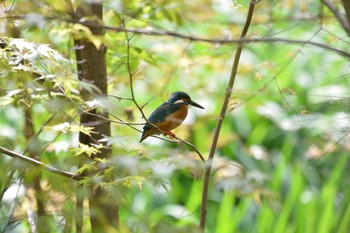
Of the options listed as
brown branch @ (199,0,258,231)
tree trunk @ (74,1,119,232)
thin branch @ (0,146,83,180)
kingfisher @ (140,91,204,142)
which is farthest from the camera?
kingfisher @ (140,91,204,142)

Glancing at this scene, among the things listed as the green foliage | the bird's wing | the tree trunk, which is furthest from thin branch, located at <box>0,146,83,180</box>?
the bird's wing

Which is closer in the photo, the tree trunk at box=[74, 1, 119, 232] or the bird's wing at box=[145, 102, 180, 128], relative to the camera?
the tree trunk at box=[74, 1, 119, 232]

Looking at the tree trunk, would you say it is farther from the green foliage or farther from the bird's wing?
the bird's wing

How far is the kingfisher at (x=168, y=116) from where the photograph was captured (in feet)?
7.78

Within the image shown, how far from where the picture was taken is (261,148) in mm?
4246

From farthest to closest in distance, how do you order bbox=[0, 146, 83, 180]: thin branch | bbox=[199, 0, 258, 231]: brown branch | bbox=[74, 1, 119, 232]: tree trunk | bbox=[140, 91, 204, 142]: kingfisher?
bbox=[140, 91, 204, 142]: kingfisher < bbox=[74, 1, 119, 232]: tree trunk < bbox=[199, 0, 258, 231]: brown branch < bbox=[0, 146, 83, 180]: thin branch

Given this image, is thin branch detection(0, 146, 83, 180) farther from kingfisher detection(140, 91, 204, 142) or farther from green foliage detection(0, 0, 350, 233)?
kingfisher detection(140, 91, 204, 142)

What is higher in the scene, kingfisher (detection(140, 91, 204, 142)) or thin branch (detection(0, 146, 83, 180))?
kingfisher (detection(140, 91, 204, 142))

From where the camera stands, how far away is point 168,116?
239cm

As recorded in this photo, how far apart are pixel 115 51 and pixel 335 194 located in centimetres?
176

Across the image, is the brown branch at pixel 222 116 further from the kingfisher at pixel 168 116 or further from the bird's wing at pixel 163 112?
the bird's wing at pixel 163 112

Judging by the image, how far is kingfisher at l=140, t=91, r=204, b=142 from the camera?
7.78 ft

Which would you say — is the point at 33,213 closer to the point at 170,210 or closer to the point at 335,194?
the point at 170,210

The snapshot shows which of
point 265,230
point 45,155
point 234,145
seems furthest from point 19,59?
point 234,145
